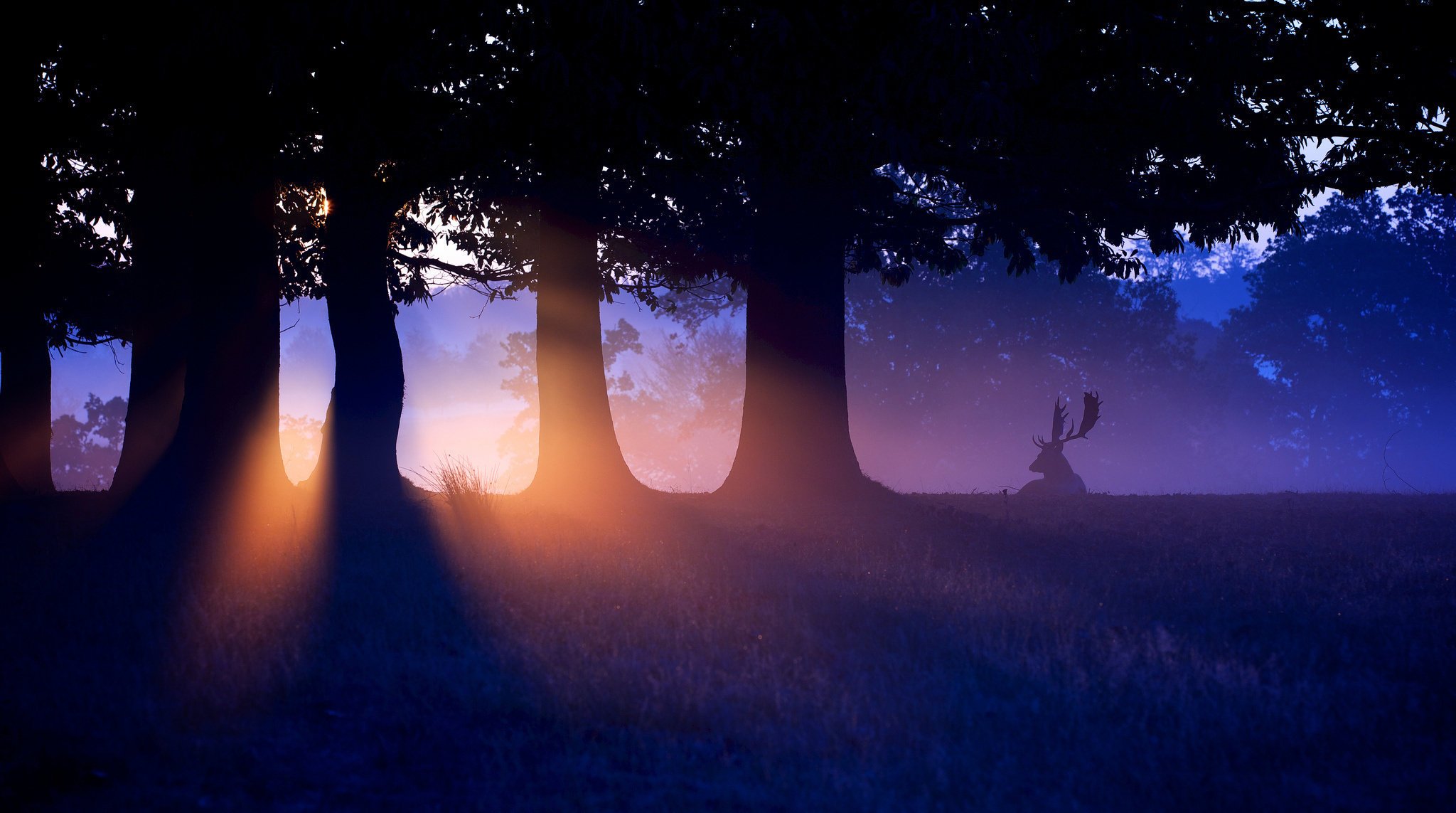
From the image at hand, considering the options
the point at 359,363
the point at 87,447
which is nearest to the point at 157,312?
the point at 359,363

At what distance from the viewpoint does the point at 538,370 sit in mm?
15133

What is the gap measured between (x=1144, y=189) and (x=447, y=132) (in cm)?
962

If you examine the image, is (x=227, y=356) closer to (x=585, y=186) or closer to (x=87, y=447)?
(x=585, y=186)

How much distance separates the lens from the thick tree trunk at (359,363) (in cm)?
1548

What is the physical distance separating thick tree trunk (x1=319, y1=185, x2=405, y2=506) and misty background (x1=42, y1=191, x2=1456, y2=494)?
2639 cm

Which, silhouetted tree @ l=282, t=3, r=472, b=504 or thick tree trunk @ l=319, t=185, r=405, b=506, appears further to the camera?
thick tree trunk @ l=319, t=185, r=405, b=506

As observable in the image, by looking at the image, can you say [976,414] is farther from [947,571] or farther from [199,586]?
[199,586]

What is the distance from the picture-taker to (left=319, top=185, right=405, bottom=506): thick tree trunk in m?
15.5

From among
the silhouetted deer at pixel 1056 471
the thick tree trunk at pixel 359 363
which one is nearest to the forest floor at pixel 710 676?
the thick tree trunk at pixel 359 363

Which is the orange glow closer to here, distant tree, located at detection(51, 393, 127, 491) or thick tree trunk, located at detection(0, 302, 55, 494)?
thick tree trunk, located at detection(0, 302, 55, 494)

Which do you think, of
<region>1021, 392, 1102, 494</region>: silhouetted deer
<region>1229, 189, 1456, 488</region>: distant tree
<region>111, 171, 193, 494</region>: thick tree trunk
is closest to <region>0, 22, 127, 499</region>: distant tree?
<region>111, 171, 193, 494</region>: thick tree trunk

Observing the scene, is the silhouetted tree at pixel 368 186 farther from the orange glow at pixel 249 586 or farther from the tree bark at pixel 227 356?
the orange glow at pixel 249 586

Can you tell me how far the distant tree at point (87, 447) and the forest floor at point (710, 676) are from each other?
59151mm

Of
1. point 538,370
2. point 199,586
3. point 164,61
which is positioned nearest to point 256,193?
point 164,61
